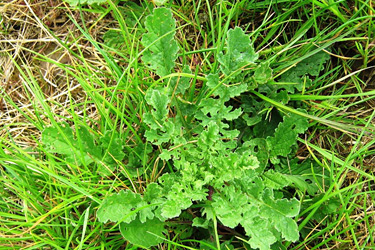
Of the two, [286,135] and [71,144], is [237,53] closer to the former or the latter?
[286,135]

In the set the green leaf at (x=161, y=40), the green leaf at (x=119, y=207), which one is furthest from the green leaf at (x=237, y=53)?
the green leaf at (x=119, y=207)

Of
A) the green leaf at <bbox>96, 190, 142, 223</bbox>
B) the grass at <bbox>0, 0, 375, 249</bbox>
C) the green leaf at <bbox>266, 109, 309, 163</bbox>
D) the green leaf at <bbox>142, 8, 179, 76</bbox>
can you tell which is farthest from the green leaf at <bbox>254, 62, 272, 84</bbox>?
the green leaf at <bbox>96, 190, 142, 223</bbox>

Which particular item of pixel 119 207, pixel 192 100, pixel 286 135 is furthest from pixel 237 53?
pixel 119 207

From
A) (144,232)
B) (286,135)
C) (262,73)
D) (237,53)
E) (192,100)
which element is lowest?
(144,232)

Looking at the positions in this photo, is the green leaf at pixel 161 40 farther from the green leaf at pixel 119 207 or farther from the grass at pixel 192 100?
the green leaf at pixel 119 207

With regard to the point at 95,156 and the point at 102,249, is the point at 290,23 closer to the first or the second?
the point at 95,156

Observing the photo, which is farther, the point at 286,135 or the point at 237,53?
the point at 286,135

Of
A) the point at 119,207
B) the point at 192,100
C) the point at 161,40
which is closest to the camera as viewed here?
the point at 119,207

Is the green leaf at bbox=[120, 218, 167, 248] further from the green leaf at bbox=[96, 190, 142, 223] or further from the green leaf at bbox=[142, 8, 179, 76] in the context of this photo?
the green leaf at bbox=[142, 8, 179, 76]
